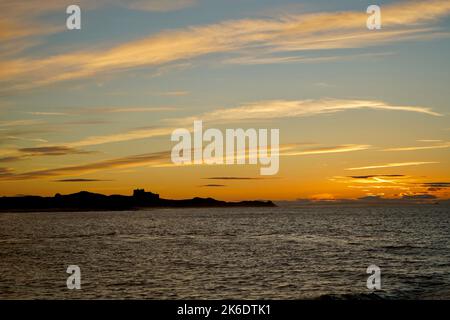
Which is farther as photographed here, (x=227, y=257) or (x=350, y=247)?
(x=350, y=247)

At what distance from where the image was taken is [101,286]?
128ft

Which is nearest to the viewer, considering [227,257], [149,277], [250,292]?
[250,292]

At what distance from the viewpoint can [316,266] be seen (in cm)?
5022
